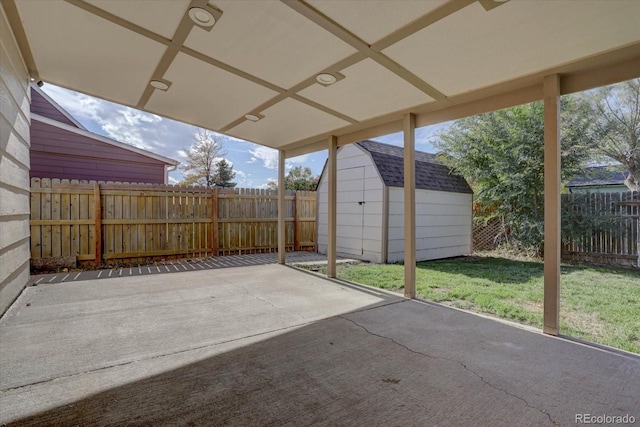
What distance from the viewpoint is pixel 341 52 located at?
2590mm

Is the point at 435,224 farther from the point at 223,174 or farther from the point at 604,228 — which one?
the point at 223,174

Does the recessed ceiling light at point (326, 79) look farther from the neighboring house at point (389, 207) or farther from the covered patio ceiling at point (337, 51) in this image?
the neighboring house at point (389, 207)

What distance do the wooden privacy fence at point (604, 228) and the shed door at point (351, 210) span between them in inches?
178

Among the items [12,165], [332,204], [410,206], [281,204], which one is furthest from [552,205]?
[12,165]

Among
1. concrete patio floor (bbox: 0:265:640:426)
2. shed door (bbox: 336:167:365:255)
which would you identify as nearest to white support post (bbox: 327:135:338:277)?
concrete patio floor (bbox: 0:265:640:426)

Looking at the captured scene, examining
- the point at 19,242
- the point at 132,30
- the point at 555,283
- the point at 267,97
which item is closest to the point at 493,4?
the point at 555,283

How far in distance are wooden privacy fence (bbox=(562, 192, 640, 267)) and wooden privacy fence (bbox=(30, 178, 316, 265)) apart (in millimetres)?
6145

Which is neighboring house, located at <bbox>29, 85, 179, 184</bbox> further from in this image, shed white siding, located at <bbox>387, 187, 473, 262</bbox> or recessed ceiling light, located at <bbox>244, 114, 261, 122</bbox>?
shed white siding, located at <bbox>387, 187, 473, 262</bbox>

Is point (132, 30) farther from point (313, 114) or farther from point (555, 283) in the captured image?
point (555, 283)

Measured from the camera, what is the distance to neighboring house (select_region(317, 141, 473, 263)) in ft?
22.2

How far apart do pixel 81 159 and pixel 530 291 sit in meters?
10.0

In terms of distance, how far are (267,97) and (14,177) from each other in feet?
9.27

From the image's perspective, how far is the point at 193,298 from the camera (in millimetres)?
3631

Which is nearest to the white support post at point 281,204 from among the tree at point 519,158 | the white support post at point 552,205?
the white support post at point 552,205
